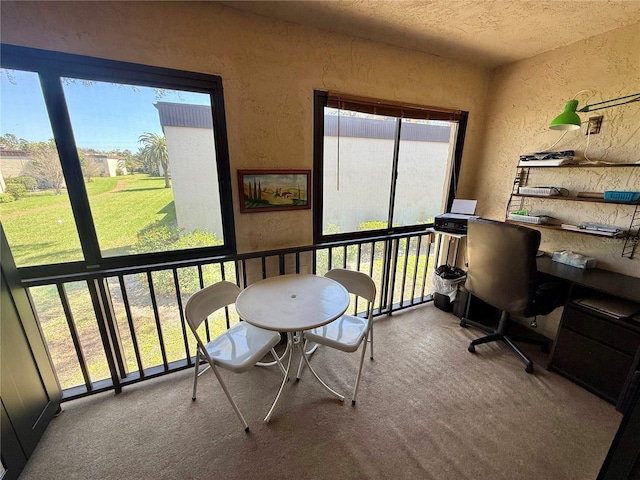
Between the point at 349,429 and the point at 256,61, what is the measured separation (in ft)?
7.89

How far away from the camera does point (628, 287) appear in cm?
161

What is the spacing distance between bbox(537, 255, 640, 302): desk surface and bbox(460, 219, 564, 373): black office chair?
0.12 metres

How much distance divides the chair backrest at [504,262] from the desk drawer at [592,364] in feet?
1.25

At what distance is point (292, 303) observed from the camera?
1.51 metres

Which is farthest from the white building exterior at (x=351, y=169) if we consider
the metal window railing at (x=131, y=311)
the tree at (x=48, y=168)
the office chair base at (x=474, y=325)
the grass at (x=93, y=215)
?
the office chair base at (x=474, y=325)

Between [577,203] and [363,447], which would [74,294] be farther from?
[577,203]

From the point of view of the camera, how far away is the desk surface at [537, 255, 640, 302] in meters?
1.55

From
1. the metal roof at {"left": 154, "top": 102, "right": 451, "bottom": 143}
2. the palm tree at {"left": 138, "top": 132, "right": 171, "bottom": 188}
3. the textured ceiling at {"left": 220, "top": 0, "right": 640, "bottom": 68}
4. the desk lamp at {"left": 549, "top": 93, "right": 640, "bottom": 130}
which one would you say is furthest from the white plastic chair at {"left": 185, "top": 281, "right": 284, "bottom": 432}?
the desk lamp at {"left": 549, "top": 93, "right": 640, "bottom": 130}

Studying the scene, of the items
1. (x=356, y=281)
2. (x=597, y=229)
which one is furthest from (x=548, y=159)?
(x=356, y=281)

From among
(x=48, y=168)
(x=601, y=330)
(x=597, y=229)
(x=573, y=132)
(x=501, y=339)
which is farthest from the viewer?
(x=501, y=339)

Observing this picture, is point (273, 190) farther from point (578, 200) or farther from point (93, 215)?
point (578, 200)

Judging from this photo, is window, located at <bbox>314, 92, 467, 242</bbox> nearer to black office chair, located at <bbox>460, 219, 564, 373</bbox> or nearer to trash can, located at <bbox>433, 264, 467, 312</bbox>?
trash can, located at <bbox>433, 264, 467, 312</bbox>

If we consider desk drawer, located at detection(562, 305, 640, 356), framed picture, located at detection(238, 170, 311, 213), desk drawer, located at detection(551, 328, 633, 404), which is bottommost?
desk drawer, located at detection(551, 328, 633, 404)

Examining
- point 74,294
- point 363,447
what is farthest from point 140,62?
point 363,447
